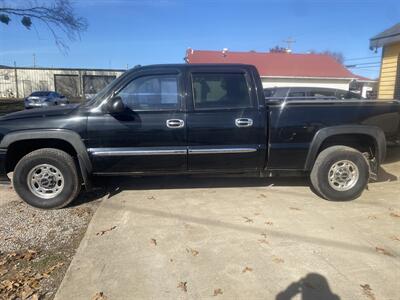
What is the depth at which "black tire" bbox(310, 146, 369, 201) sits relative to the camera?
5641mm

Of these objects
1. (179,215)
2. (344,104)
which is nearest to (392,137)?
(344,104)

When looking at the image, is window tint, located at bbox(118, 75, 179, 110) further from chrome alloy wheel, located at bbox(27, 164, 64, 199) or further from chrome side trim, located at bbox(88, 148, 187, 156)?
chrome alloy wheel, located at bbox(27, 164, 64, 199)

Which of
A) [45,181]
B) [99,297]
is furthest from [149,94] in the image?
[99,297]

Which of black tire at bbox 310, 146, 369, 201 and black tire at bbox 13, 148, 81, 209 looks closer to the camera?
black tire at bbox 13, 148, 81, 209

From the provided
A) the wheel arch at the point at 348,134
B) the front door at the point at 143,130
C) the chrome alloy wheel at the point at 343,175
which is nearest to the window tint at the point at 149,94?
the front door at the point at 143,130

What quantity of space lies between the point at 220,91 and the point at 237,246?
229cm

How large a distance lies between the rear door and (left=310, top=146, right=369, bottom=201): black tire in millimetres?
905

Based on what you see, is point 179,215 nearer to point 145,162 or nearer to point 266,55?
point 145,162

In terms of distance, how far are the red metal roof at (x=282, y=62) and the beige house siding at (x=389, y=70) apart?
1980cm

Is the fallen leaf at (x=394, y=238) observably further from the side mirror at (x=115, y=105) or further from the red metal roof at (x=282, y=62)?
the red metal roof at (x=282, y=62)

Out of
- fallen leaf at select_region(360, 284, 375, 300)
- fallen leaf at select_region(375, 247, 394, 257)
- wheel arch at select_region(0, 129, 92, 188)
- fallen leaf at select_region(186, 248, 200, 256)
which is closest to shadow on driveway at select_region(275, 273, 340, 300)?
fallen leaf at select_region(360, 284, 375, 300)

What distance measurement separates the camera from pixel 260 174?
18.8 ft

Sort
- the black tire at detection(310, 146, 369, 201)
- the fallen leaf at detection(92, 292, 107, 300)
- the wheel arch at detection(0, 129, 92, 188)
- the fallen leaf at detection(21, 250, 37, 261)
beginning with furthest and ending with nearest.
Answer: the black tire at detection(310, 146, 369, 201) → the wheel arch at detection(0, 129, 92, 188) → the fallen leaf at detection(21, 250, 37, 261) → the fallen leaf at detection(92, 292, 107, 300)

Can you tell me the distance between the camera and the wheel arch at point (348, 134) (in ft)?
18.1
